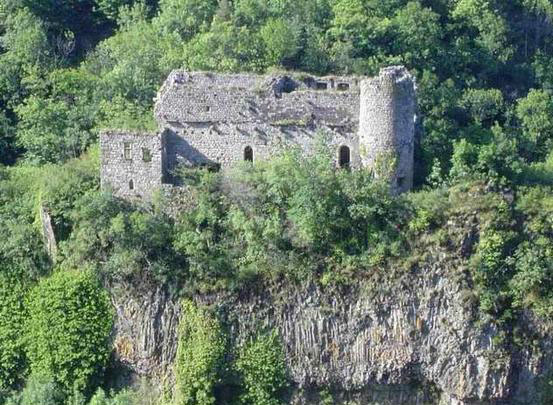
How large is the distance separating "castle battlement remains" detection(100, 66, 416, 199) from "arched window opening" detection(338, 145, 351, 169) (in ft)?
0.09

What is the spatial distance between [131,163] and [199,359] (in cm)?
585

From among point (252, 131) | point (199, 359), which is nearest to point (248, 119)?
point (252, 131)

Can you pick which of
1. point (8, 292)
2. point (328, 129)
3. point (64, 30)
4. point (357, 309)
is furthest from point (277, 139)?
point (64, 30)

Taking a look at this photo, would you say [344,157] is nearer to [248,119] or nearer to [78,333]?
[248,119]

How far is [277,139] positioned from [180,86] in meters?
3.12

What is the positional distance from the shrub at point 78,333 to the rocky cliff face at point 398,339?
1.72 meters

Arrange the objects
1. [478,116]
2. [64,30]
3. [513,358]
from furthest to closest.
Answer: [64,30] < [478,116] < [513,358]

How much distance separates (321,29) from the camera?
6294 cm

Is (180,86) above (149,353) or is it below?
above

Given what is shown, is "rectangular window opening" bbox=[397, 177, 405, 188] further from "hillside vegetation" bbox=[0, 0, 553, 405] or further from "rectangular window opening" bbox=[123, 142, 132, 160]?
"rectangular window opening" bbox=[123, 142, 132, 160]

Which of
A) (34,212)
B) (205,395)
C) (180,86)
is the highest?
(180,86)

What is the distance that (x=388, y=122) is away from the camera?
51.2 metres

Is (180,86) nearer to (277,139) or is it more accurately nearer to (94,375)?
(277,139)

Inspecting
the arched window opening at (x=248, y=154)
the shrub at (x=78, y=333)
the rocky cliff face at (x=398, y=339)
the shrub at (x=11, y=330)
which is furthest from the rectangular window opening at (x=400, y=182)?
the shrub at (x=11, y=330)
